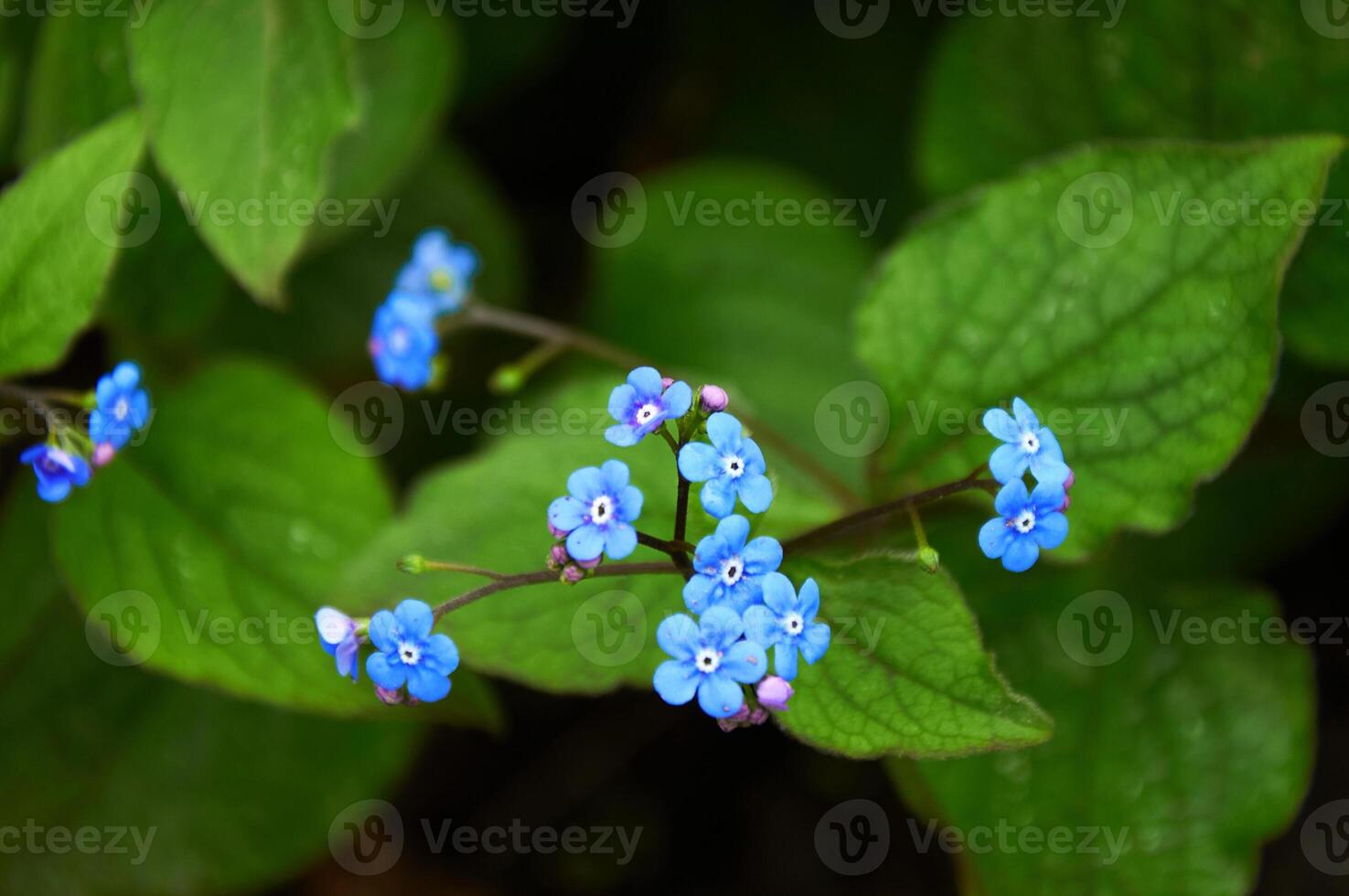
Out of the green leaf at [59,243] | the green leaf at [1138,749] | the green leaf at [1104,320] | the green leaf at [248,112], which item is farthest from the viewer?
the green leaf at [1138,749]

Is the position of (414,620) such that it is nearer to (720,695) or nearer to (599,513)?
(599,513)

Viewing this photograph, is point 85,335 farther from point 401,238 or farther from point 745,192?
point 745,192

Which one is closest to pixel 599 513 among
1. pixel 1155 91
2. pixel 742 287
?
pixel 742 287

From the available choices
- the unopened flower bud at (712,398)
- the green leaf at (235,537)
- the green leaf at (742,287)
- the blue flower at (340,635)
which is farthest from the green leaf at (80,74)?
the unopened flower bud at (712,398)

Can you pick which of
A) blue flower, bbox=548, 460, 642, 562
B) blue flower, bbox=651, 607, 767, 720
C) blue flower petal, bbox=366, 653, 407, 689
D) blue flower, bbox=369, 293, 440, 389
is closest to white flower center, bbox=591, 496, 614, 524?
blue flower, bbox=548, 460, 642, 562

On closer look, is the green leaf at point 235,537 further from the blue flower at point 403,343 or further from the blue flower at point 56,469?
the blue flower at point 56,469

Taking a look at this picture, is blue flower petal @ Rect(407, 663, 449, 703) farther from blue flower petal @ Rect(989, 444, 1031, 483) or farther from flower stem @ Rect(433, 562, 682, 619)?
blue flower petal @ Rect(989, 444, 1031, 483)
